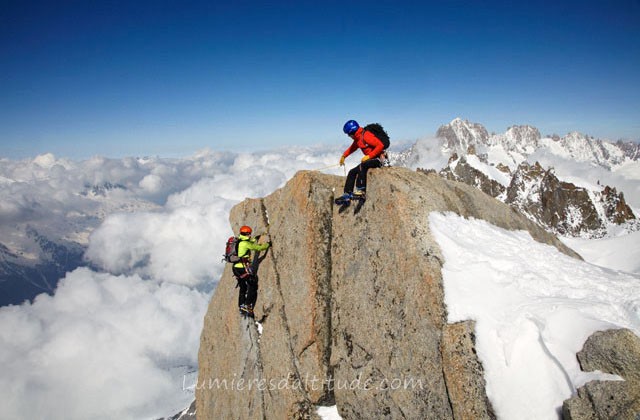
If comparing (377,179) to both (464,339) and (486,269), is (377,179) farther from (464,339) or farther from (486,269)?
(464,339)

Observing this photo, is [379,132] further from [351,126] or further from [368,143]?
[351,126]

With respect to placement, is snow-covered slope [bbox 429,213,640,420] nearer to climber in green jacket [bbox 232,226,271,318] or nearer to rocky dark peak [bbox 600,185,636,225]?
climber in green jacket [bbox 232,226,271,318]

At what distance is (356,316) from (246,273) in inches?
309

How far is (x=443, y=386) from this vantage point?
1047 centimetres

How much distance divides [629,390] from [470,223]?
383 inches

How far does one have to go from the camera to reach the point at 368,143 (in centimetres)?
1599

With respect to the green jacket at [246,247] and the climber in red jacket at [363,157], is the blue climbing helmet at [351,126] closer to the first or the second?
the climber in red jacket at [363,157]

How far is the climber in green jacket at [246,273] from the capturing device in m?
19.1

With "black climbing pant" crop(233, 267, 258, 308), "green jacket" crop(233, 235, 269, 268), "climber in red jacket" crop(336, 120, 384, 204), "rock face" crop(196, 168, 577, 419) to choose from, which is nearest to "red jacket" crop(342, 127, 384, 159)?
"climber in red jacket" crop(336, 120, 384, 204)

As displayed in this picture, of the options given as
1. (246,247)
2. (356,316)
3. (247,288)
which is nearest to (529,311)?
(356,316)

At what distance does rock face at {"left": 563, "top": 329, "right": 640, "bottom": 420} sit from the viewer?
7246mm

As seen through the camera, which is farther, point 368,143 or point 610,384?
point 368,143

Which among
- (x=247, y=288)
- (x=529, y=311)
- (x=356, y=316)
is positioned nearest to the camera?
(x=529, y=311)

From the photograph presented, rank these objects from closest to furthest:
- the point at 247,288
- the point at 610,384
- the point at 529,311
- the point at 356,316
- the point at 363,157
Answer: the point at 610,384, the point at 529,311, the point at 356,316, the point at 363,157, the point at 247,288
